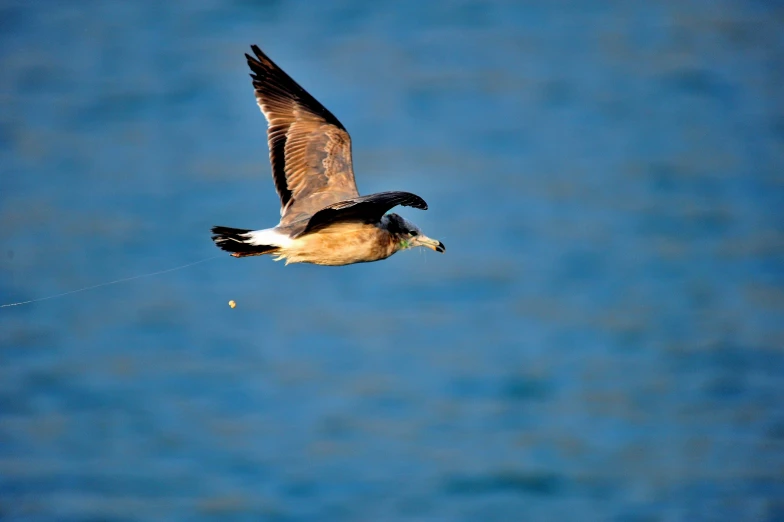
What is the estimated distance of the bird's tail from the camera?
35.7 feet

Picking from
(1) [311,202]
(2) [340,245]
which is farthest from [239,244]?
(1) [311,202]

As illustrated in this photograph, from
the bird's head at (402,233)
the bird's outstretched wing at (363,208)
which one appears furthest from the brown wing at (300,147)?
the bird's outstretched wing at (363,208)

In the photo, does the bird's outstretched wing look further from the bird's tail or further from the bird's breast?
the bird's tail

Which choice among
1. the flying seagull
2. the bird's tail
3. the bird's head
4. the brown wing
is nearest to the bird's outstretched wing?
the flying seagull

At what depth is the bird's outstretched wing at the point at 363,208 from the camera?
1004 cm

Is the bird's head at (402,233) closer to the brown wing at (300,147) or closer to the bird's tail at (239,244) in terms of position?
the brown wing at (300,147)

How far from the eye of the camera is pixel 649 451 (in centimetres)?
1958

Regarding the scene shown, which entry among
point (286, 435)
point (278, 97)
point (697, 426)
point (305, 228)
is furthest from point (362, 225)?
point (697, 426)

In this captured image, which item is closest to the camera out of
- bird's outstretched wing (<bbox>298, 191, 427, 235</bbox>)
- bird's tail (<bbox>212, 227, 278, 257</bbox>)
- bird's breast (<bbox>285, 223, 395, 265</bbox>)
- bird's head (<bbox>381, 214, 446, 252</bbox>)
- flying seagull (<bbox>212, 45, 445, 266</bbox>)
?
bird's outstretched wing (<bbox>298, 191, 427, 235</bbox>)

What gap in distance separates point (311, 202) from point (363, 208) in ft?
3.41

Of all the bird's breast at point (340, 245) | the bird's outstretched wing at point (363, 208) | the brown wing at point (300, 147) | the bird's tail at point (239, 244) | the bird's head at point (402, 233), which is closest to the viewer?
the bird's outstretched wing at point (363, 208)

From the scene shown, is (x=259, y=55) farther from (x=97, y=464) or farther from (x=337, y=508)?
(x=97, y=464)

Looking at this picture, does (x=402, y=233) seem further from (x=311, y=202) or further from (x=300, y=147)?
(x=300, y=147)

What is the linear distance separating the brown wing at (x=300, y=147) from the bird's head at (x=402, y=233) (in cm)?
45
